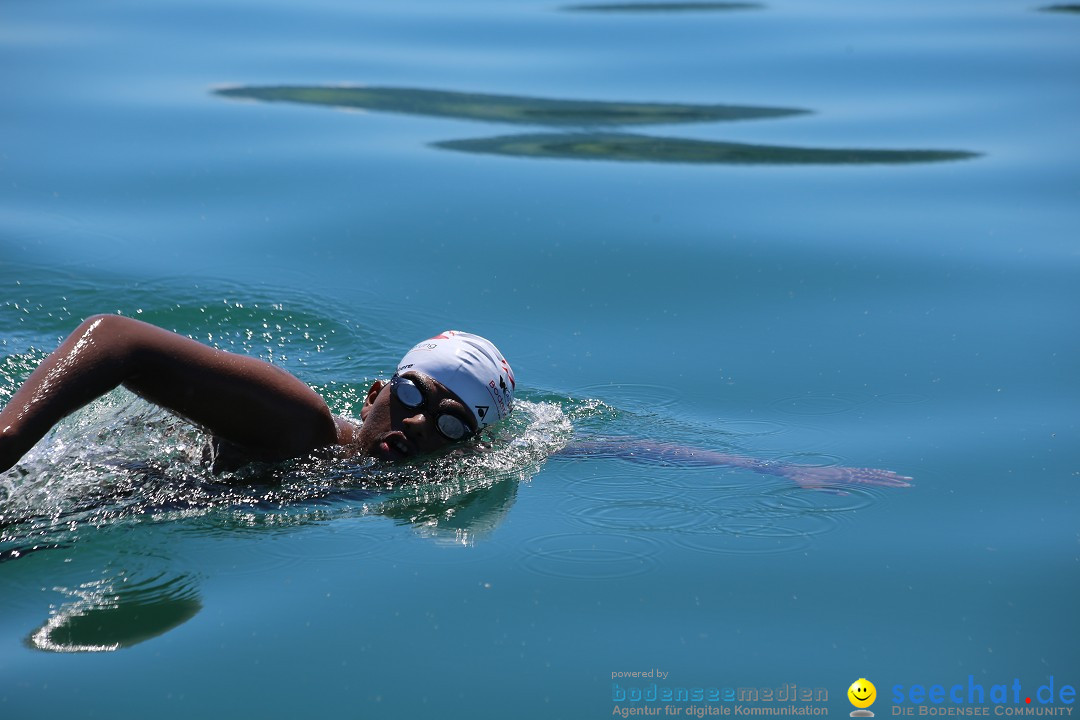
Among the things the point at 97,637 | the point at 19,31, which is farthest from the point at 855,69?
the point at 97,637

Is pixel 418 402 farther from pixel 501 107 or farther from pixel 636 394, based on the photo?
pixel 501 107

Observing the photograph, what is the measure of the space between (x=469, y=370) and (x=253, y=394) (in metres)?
1.04

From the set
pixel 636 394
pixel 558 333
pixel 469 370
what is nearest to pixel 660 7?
pixel 558 333

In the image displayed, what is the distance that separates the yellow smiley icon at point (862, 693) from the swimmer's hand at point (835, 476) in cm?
140

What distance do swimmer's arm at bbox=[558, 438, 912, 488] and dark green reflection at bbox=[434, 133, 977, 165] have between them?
495 centimetres

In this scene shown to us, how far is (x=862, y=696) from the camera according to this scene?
156 inches

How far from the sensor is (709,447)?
19.2 ft

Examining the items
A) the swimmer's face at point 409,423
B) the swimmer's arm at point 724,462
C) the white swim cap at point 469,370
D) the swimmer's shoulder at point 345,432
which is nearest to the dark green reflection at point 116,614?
the swimmer's shoulder at point 345,432

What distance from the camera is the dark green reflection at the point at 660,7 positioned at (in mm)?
15547

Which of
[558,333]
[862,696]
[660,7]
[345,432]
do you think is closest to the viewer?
[862,696]

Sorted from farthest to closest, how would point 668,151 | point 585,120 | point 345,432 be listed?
1. point 585,120
2. point 668,151
3. point 345,432

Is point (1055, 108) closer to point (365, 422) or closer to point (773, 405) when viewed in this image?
point (773, 405)

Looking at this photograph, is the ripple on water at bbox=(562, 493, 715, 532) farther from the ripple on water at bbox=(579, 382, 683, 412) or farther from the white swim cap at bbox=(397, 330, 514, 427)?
the ripple on water at bbox=(579, 382, 683, 412)

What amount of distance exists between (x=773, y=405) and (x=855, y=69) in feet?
23.9
